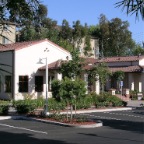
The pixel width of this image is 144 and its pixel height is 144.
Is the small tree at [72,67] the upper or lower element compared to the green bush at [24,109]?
upper

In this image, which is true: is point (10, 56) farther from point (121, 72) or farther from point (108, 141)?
point (108, 141)

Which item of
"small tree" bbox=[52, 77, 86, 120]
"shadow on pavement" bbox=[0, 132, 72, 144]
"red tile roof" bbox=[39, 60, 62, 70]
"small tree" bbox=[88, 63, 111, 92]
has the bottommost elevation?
"shadow on pavement" bbox=[0, 132, 72, 144]

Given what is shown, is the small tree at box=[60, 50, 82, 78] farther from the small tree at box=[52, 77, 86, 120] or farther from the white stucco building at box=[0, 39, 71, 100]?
the small tree at box=[52, 77, 86, 120]

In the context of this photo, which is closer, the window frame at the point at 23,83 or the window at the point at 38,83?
the window frame at the point at 23,83

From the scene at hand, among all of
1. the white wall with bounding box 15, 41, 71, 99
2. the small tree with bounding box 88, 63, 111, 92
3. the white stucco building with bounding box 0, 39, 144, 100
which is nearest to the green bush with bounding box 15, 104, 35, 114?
the white stucco building with bounding box 0, 39, 144, 100

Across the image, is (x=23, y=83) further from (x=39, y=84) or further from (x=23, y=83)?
(x=39, y=84)

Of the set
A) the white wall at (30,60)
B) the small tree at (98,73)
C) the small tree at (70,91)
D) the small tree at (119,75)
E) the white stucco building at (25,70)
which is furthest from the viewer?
the small tree at (119,75)

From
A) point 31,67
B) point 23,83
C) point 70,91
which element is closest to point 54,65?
point 31,67

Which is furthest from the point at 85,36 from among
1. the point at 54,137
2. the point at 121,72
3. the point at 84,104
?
the point at 54,137

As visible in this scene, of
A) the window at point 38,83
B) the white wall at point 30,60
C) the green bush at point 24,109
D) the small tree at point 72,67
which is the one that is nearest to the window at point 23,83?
the white wall at point 30,60

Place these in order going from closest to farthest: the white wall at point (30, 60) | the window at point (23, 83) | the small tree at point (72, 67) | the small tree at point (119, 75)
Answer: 1. the small tree at point (72, 67)
2. the white wall at point (30, 60)
3. the window at point (23, 83)
4. the small tree at point (119, 75)

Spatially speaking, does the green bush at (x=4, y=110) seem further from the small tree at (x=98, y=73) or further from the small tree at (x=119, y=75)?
the small tree at (x=119, y=75)

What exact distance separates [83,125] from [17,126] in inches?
125

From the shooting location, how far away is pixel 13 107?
25.4 metres
